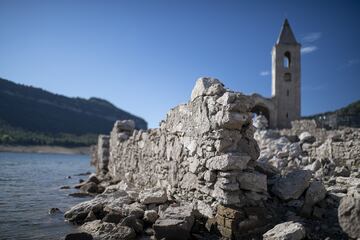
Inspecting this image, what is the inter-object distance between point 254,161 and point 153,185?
3705 millimetres

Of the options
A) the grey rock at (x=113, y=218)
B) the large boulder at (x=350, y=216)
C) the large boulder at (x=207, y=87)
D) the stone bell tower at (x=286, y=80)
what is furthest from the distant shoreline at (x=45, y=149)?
the large boulder at (x=350, y=216)

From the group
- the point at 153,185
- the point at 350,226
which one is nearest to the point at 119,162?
the point at 153,185

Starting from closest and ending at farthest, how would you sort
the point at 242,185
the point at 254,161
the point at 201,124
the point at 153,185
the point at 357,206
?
1. the point at 357,206
2. the point at 242,185
3. the point at 254,161
4. the point at 201,124
5. the point at 153,185

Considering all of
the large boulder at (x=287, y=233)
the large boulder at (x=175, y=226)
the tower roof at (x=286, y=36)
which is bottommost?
the large boulder at (x=175, y=226)

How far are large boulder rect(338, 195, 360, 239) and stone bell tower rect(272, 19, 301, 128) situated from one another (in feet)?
89.7

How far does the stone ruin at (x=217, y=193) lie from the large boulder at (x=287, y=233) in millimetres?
13

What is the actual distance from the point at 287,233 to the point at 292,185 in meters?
1.51

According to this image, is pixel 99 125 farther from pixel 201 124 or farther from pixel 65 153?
pixel 201 124

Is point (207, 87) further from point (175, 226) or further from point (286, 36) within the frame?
point (286, 36)

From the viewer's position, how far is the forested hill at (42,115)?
92625 millimetres

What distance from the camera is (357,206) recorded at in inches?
158

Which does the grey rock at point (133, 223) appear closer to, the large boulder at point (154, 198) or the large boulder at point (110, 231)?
the large boulder at point (110, 231)

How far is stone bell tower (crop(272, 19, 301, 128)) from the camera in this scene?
31.3 m

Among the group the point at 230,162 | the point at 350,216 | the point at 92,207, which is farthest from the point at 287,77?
the point at 350,216
